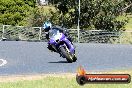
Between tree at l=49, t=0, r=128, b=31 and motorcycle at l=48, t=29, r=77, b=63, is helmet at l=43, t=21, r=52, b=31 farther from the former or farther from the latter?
tree at l=49, t=0, r=128, b=31

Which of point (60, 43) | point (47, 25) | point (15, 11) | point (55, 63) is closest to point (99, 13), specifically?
point (15, 11)

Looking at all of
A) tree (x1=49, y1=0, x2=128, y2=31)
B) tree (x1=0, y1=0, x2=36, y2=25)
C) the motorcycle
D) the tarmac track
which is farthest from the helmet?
tree (x1=0, y1=0, x2=36, y2=25)

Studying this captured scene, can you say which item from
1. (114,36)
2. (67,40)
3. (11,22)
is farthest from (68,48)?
(11,22)

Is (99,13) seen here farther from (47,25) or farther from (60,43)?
(47,25)

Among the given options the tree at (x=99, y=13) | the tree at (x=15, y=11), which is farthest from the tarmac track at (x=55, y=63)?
the tree at (x=15, y=11)

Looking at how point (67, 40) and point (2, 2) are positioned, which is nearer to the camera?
point (67, 40)

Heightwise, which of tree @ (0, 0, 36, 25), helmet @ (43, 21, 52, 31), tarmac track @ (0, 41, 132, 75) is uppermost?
helmet @ (43, 21, 52, 31)

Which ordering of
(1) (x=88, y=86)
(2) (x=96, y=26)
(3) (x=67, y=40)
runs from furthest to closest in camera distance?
(2) (x=96, y=26), (3) (x=67, y=40), (1) (x=88, y=86)

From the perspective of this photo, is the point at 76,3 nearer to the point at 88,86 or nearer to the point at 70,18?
the point at 70,18

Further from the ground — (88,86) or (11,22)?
(88,86)

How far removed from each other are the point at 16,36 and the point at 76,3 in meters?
6.46

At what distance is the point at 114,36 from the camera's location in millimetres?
42438

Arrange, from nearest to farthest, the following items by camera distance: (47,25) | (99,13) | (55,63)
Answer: (47,25) < (55,63) < (99,13)

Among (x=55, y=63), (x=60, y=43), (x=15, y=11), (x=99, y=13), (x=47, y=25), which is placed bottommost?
(x=15, y=11)
